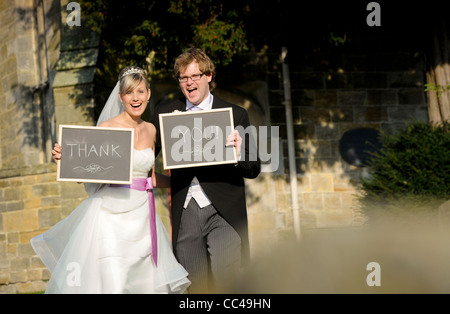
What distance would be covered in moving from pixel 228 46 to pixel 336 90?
357 cm

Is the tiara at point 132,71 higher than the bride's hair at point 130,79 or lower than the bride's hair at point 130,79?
higher

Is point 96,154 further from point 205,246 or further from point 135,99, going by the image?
point 205,246

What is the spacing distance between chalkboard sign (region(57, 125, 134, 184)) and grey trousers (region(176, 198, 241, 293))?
21.5 inches

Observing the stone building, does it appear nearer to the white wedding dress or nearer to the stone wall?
the stone wall

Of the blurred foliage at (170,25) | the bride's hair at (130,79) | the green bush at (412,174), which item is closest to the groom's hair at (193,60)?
the bride's hair at (130,79)

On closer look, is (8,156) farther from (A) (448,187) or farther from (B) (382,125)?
(A) (448,187)

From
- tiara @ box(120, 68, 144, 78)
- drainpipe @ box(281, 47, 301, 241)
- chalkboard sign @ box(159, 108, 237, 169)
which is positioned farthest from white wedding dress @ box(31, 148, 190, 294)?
drainpipe @ box(281, 47, 301, 241)

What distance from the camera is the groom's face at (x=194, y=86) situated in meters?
3.95

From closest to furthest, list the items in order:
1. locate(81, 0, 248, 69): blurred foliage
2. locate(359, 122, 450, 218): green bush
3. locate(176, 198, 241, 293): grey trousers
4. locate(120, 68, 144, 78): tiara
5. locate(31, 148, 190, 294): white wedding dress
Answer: locate(31, 148, 190, 294): white wedding dress
locate(176, 198, 241, 293): grey trousers
locate(120, 68, 144, 78): tiara
locate(359, 122, 450, 218): green bush
locate(81, 0, 248, 69): blurred foliage

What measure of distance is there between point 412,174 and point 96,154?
4.19m

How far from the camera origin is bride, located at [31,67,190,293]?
3.76 meters

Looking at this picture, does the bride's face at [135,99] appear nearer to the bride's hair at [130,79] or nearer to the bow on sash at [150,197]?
the bride's hair at [130,79]

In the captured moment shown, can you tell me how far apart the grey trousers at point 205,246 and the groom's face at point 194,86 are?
0.75m

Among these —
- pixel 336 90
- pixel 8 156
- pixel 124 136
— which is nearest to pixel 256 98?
pixel 336 90
